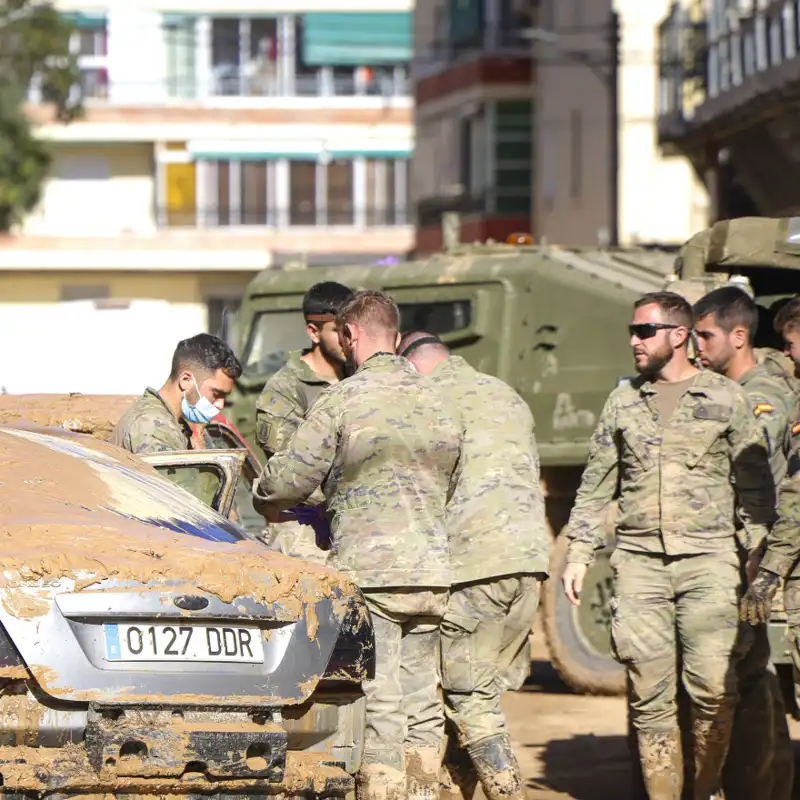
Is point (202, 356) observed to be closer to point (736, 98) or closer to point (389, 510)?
point (389, 510)

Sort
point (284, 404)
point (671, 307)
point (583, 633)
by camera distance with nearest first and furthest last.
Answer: point (671, 307), point (284, 404), point (583, 633)

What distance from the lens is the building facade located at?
42438 mm

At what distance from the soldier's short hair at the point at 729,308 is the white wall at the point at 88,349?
276 inches

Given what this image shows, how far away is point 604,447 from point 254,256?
4265 centimetres

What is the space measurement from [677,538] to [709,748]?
791 mm

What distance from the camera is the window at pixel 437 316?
520 inches

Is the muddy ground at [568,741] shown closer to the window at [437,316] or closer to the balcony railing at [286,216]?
the window at [437,316]

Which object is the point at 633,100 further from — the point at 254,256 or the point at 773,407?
the point at 773,407

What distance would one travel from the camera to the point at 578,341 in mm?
13039

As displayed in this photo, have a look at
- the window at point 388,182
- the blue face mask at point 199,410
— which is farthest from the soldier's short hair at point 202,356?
the window at point 388,182

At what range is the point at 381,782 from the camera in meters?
7.09

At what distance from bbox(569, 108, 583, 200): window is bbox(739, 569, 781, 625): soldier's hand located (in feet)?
101

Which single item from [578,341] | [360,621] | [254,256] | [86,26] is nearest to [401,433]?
[360,621]

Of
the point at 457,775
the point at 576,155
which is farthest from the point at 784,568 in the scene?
the point at 576,155
